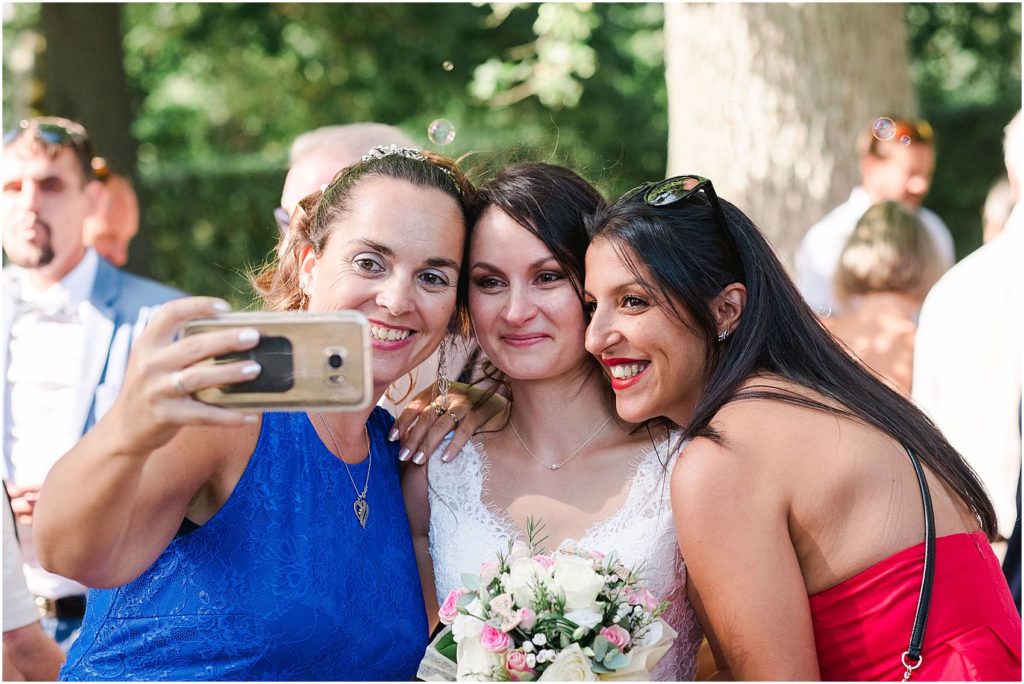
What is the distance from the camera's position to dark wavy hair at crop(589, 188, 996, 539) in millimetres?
2775

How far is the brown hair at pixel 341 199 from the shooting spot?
3.08 metres

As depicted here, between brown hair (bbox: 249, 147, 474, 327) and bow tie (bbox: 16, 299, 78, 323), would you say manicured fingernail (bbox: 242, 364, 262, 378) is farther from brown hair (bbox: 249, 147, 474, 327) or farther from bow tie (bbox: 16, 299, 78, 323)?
bow tie (bbox: 16, 299, 78, 323)

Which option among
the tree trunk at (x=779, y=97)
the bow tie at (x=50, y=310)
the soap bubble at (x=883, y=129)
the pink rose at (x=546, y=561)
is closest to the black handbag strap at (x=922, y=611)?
the pink rose at (x=546, y=561)

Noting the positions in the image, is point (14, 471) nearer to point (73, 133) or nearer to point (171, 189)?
point (73, 133)

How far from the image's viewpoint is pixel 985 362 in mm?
4516

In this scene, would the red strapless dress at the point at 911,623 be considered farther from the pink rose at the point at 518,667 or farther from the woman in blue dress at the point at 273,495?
the woman in blue dress at the point at 273,495

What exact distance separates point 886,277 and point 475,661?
3.96 meters

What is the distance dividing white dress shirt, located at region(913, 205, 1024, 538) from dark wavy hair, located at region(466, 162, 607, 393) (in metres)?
2.11

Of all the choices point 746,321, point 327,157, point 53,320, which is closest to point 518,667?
point 746,321

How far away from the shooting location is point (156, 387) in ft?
6.00

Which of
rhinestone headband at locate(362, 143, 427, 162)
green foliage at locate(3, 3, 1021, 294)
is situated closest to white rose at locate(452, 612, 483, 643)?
rhinestone headband at locate(362, 143, 427, 162)

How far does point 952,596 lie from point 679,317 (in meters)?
0.95

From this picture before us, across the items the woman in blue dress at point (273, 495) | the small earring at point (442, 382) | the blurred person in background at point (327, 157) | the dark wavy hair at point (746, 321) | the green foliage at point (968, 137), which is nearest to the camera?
the woman in blue dress at point (273, 495)

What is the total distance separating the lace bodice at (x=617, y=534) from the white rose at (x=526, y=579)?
0.63 metres
